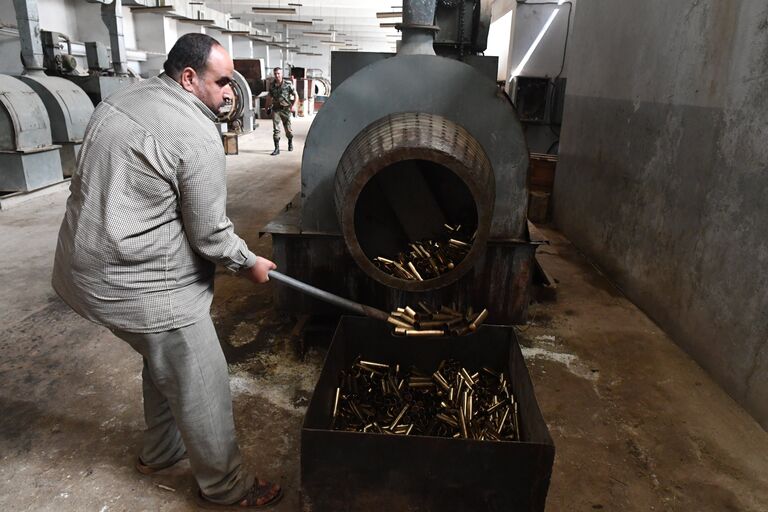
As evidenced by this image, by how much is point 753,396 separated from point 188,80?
3.07 m

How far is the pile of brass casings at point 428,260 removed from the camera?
2.72 meters

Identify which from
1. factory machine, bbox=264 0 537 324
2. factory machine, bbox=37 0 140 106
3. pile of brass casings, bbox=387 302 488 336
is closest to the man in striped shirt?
pile of brass casings, bbox=387 302 488 336

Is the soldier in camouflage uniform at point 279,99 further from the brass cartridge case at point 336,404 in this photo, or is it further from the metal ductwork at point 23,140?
the brass cartridge case at point 336,404

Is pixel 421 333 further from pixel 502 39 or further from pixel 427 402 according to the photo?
pixel 502 39

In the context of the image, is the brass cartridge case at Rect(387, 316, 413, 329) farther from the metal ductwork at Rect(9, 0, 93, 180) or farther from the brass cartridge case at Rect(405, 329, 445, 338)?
the metal ductwork at Rect(9, 0, 93, 180)

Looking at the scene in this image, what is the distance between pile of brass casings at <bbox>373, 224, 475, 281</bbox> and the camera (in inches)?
107

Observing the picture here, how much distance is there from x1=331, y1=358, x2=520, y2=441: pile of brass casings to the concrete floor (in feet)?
1.01

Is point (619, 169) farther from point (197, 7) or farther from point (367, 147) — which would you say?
point (197, 7)

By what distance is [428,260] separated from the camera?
282 cm

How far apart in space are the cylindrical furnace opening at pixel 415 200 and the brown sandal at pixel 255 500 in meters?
1.06

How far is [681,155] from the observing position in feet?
11.7

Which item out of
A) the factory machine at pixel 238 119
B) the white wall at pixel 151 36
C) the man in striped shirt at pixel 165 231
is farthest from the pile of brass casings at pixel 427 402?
the white wall at pixel 151 36

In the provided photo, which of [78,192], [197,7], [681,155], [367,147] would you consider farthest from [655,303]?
[197,7]

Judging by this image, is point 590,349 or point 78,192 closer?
point 78,192
